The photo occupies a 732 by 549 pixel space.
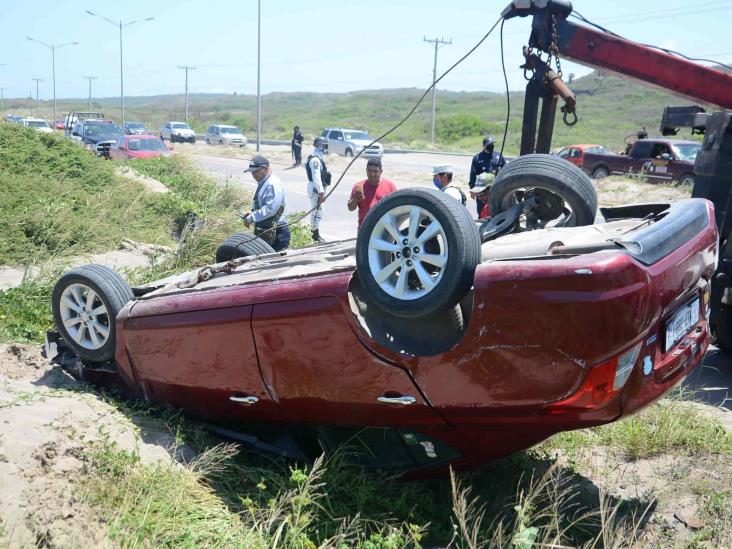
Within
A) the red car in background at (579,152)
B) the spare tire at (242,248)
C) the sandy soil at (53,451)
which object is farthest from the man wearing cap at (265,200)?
the red car in background at (579,152)

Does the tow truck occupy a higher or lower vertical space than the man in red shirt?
higher

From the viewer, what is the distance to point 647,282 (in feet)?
10.1

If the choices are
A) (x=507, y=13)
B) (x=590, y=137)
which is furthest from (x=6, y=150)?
(x=590, y=137)

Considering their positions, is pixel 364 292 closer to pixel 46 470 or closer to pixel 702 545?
pixel 46 470

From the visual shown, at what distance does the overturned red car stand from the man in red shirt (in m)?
3.82

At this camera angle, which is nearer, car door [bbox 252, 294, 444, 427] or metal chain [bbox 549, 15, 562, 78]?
car door [bbox 252, 294, 444, 427]

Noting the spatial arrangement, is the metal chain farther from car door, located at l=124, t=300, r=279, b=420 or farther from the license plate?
car door, located at l=124, t=300, r=279, b=420

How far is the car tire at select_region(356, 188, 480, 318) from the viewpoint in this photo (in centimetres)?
339

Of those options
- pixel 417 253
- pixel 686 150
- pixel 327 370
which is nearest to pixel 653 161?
pixel 686 150

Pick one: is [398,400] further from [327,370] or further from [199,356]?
[199,356]

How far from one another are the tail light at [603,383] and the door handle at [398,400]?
2.31 ft

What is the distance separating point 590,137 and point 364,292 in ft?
173

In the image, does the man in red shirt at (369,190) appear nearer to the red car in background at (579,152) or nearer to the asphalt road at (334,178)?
the asphalt road at (334,178)

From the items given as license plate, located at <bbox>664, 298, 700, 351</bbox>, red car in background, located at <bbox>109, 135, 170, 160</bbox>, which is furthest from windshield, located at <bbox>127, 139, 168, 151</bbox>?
license plate, located at <bbox>664, 298, 700, 351</bbox>
